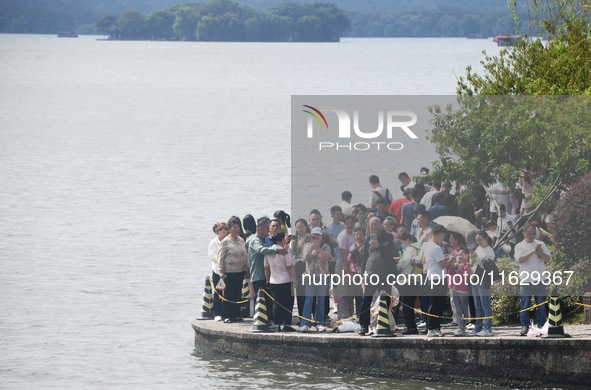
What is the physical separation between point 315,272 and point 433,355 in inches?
90.4

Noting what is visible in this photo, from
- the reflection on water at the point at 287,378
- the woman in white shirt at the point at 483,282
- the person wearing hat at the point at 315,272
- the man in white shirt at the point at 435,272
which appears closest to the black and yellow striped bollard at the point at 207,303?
the reflection on water at the point at 287,378

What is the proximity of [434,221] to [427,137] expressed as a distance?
11.3 ft

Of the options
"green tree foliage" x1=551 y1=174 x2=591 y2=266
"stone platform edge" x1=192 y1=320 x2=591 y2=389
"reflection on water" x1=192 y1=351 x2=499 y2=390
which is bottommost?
"reflection on water" x1=192 y1=351 x2=499 y2=390

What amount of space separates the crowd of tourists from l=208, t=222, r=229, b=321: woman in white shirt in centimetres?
2

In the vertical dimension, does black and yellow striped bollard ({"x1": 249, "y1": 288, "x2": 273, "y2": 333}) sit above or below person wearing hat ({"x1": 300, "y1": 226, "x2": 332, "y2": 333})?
below

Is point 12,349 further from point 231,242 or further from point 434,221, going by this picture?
point 434,221

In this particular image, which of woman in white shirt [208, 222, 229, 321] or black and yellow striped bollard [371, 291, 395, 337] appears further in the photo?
woman in white shirt [208, 222, 229, 321]

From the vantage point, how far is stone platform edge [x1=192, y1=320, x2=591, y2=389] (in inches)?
777

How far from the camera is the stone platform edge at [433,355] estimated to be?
19.7 m

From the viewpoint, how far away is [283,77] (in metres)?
188

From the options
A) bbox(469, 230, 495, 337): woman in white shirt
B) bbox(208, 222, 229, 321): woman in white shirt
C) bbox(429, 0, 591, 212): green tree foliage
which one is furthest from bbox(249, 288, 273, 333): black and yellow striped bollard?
bbox(429, 0, 591, 212): green tree foliage

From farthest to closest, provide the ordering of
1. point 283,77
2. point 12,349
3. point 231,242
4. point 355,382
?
1. point 283,77
2. point 12,349
3. point 231,242
4. point 355,382

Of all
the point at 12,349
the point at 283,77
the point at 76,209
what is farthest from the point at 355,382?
the point at 283,77

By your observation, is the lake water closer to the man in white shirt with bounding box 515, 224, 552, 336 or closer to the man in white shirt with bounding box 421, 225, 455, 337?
the man in white shirt with bounding box 421, 225, 455, 337
